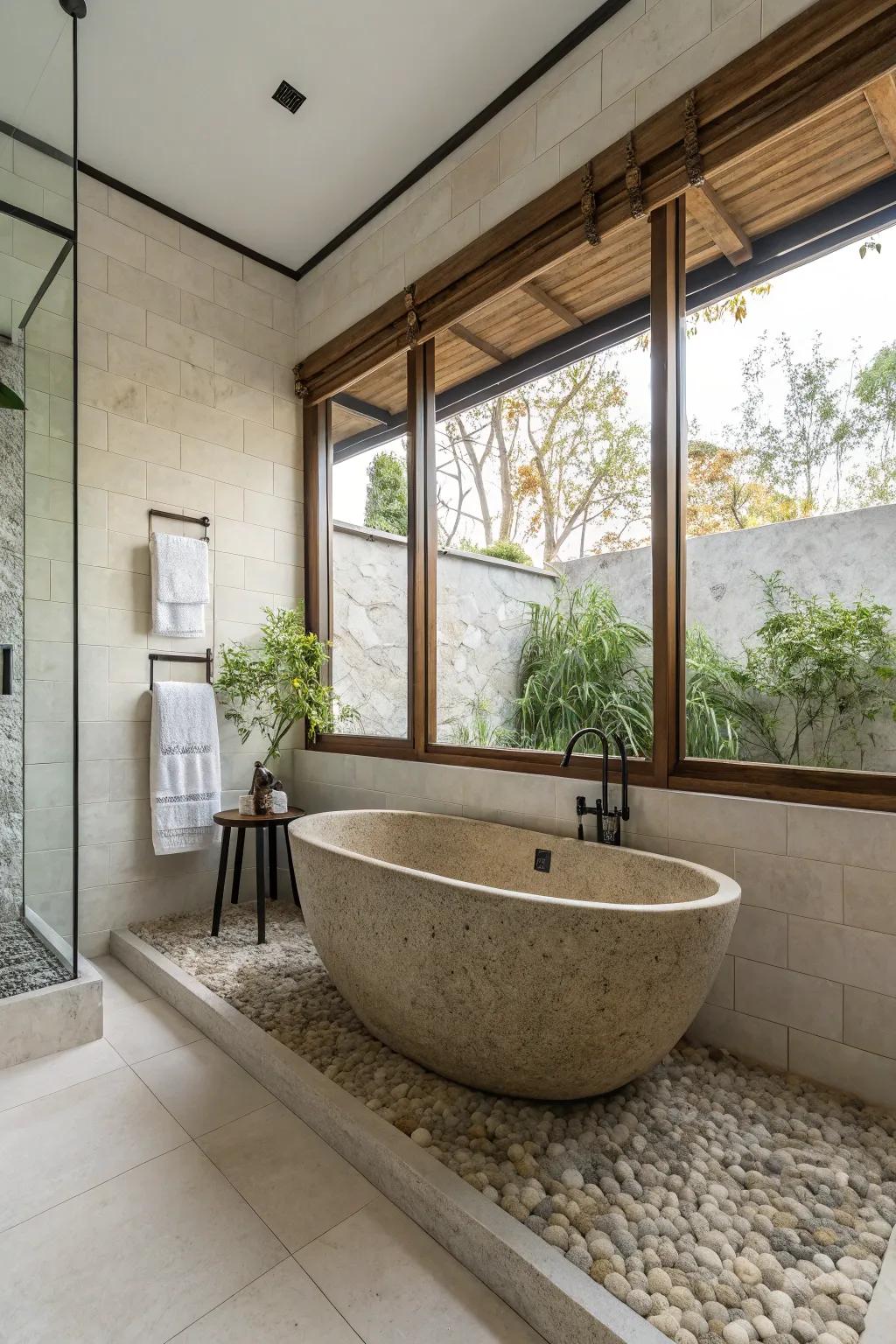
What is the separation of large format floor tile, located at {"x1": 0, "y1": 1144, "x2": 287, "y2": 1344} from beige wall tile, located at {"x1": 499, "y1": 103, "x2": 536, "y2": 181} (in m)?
3.31

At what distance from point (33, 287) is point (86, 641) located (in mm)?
1320

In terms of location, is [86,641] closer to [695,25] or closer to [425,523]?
[425,523]

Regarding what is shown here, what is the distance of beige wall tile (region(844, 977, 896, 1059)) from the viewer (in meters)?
1.70

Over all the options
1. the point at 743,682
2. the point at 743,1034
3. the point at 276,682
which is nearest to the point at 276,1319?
the point at 743,1034

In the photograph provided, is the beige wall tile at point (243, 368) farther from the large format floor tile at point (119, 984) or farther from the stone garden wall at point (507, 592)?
the large format floor tile at point (119, 984)

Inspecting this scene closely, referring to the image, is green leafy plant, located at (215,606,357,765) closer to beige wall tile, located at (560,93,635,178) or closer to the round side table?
the round side table

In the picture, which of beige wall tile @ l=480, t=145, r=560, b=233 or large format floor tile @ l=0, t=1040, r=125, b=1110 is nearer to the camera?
large format floor tile @ l=0, t=1040, r=125, b=1110

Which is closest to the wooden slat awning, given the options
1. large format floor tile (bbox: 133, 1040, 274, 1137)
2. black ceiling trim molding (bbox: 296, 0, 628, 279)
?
black ceiling trim molding (bbox: 296, 0, 628, 279)

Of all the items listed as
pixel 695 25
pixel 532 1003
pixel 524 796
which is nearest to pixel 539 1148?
pixel 532 1003

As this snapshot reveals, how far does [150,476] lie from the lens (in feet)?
10.2

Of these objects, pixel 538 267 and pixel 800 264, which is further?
pixel 538 267

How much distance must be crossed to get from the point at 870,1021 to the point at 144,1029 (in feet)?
6.98

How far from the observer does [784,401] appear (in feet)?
6.95

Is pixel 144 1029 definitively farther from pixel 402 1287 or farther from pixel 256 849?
pixel 402 1287
